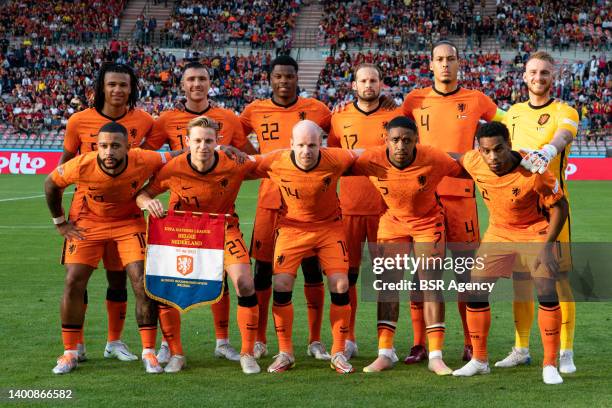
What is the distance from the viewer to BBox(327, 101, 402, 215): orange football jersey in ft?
24.2

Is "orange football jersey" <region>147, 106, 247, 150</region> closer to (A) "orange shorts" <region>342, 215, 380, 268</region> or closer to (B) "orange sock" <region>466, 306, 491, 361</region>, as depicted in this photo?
(A) "orange shorts" <region>342, 215, 380, 268</region>

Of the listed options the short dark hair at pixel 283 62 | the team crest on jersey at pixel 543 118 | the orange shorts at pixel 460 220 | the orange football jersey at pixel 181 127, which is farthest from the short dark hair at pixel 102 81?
the team crest on jersey at pixel 543 118

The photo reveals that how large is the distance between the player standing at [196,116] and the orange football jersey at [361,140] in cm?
96

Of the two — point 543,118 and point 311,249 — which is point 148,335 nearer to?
point 311,249

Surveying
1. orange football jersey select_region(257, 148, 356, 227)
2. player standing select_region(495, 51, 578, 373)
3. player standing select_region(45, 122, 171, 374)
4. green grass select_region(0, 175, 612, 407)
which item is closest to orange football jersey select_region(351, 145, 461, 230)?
orange football jersey select_region(257, 148, 356, 227)

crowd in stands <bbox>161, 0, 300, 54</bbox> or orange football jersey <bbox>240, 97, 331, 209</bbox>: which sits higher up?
crowd in stands <bbox>161, 0, 300, 54</bbox>

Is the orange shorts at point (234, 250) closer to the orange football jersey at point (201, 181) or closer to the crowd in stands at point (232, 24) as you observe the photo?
the orange football jersey at point (201, 181)

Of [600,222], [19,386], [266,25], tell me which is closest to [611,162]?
[600,222]

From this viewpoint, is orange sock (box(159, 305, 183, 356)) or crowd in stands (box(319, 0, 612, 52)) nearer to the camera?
orange sock (box(159, 305, 183, 356))

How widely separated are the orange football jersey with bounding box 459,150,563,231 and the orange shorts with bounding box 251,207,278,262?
1786mm

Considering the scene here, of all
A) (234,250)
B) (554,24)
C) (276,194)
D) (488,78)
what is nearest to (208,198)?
(234,250)

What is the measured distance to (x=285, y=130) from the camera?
766 centimetres

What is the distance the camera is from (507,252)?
6.47m

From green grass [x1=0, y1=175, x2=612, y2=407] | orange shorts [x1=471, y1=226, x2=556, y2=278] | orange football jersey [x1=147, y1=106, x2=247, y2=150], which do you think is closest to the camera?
green grass [x1=0, y1=175, x2=612, y2=407]
